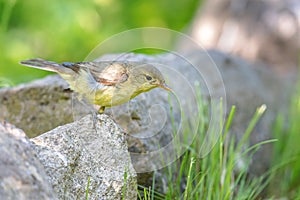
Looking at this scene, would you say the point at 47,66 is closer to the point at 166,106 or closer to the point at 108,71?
the point at 108,71

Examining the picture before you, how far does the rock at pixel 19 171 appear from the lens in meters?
1.97

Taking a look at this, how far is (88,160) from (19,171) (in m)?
0.62

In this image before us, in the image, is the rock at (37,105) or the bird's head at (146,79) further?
the rock at (37,105)

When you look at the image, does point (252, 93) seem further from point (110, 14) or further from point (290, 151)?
point (110, 14)

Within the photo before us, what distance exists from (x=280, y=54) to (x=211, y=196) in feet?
12.7

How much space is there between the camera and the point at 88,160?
103 inches

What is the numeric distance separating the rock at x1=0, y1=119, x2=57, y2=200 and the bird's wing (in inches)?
37.4

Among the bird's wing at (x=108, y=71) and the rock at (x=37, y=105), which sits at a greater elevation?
the bird's wing at (x=108, y=71)

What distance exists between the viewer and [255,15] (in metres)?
7.08

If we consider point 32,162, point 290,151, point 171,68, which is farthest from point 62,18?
point 32,162

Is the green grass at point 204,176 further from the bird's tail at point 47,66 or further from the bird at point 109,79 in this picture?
the bird's tail at point 47,66

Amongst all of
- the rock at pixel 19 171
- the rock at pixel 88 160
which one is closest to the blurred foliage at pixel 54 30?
the rock at pixel 88 160

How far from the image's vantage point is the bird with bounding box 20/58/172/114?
9.91 feet

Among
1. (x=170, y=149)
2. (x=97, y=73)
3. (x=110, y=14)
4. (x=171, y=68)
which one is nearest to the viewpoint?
(x=97, y=73)
